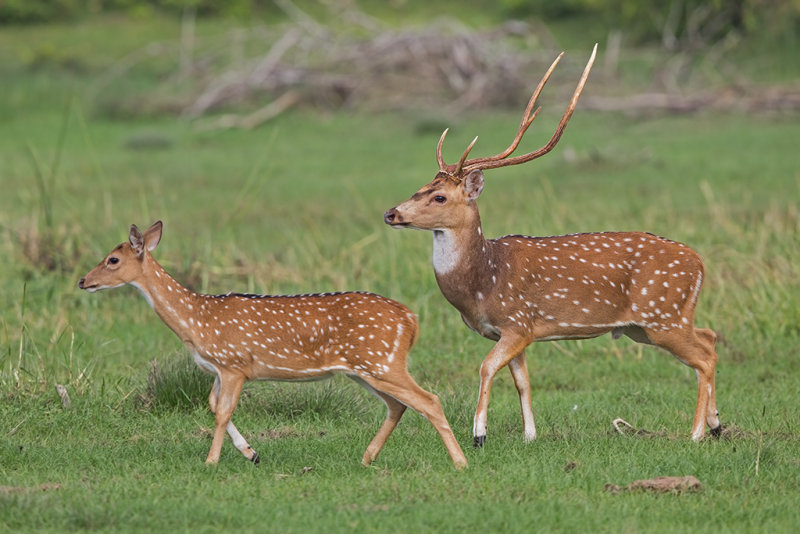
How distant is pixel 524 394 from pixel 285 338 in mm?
1555

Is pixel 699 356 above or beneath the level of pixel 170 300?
beneath

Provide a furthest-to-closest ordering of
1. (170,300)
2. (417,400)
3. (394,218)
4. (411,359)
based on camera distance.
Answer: (411,359) < (394,218) < (170,300) < (417,400)

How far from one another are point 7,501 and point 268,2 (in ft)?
67.3

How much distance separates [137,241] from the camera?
7172 mm

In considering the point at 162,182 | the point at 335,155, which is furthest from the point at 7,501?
the point at 335,155

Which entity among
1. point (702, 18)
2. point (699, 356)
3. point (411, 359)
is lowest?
point (411, 359)

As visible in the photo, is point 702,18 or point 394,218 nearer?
point 394,218

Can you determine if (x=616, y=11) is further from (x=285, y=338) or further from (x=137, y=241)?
(x=285, y=338)

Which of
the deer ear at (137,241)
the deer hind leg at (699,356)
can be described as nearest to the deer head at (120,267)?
the deer ear at (137,241)

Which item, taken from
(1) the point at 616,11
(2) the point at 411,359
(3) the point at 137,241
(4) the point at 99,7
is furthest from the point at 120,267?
(4) the point at 99,7

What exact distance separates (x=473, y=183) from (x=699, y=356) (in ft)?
5.51

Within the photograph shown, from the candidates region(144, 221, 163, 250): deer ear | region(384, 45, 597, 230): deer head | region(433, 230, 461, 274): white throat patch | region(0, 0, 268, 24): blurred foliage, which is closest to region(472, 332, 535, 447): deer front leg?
region(433, 230, 461, 274): white throat patch

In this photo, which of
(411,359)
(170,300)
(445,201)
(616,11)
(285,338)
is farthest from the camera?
(616,11)

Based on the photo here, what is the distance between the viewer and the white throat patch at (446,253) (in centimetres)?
757
